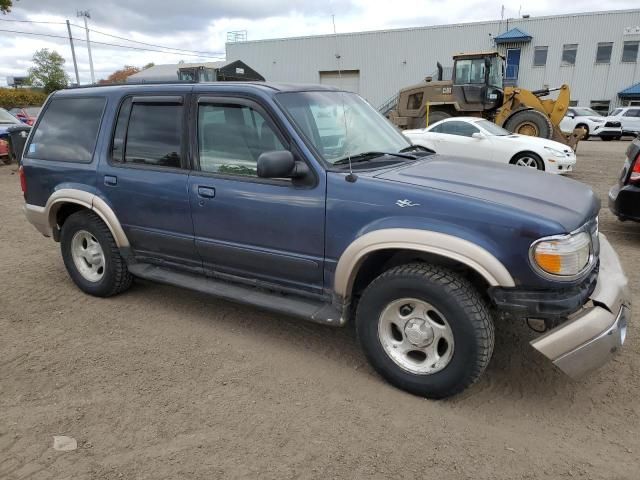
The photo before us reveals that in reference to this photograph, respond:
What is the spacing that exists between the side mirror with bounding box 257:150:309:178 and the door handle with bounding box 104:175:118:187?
1.69 m

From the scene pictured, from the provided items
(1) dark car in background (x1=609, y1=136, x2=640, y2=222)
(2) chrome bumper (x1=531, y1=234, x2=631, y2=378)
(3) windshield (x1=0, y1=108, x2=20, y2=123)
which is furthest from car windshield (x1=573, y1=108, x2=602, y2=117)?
(2) chrome bumper (x1=531, y1=234, x2=631, y2=378)

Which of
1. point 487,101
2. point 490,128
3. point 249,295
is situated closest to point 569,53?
point 487,101

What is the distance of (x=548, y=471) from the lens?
8.12 feet

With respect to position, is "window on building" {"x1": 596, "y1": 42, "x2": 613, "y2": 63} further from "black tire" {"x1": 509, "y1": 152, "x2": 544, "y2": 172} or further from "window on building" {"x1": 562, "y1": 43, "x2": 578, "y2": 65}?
"black tire" {"x1": 509, "y1": 152, "x2": 544, "y2": 172}

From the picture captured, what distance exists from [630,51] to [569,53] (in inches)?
150

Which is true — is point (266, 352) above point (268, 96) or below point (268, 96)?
below

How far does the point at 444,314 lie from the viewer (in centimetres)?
284

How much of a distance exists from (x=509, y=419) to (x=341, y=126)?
2.22 m

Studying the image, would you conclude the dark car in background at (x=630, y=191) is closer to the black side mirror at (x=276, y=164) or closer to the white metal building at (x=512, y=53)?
the black side mirror at (x=276, y=164)

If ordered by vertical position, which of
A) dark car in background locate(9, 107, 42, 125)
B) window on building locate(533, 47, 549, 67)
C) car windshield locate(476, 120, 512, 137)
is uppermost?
window on building locate(533, 47, 549, 67)

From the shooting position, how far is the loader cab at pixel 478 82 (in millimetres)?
15641

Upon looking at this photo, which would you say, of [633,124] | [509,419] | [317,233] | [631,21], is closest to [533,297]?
[509,419]

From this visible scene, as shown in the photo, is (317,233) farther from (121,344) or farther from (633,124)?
(633,124)

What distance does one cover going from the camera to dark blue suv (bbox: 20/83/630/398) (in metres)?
2.69
